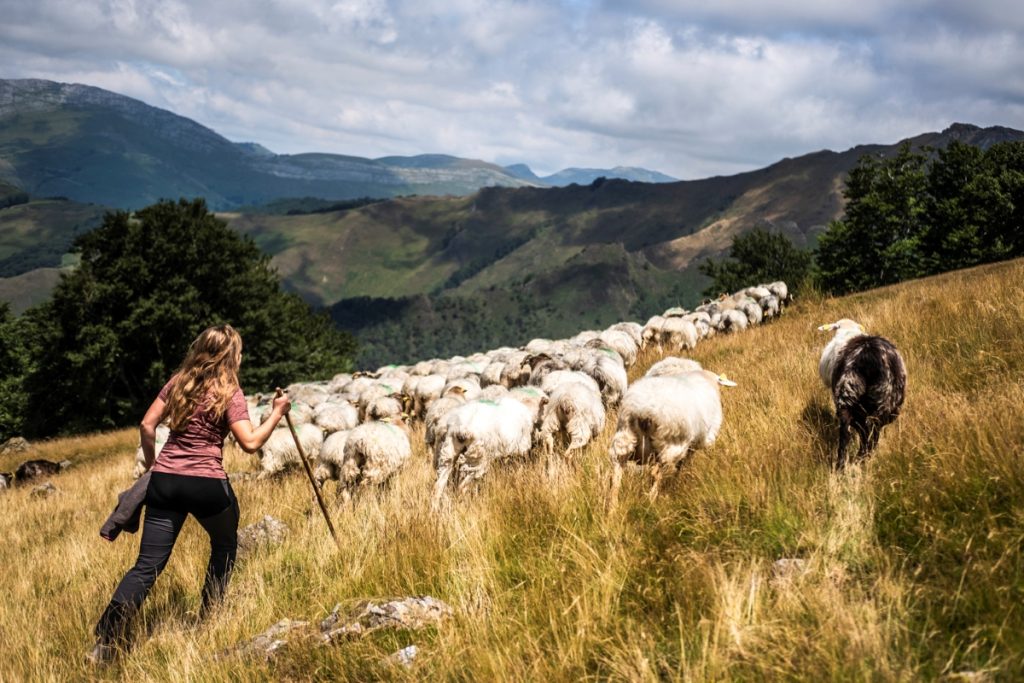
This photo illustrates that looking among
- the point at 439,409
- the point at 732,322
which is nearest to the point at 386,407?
the point at 439,409

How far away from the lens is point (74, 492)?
13148 mm

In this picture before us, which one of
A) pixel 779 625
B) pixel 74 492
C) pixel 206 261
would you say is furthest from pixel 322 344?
pixel 779 625

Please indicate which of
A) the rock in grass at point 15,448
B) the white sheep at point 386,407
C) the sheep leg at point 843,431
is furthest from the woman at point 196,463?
the rock in grass at point 15,448

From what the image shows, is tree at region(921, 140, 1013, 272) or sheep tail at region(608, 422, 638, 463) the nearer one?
sheep tail at region(608, 422, 638, 463)

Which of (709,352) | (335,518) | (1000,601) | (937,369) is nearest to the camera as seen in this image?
(1000,601)

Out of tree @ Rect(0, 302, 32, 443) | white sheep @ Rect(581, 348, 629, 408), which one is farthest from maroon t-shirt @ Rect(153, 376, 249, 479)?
tree @ Rect(0, 302, 32, 443)

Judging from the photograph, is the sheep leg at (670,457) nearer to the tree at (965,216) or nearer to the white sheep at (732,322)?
the white sheep at (732,322)

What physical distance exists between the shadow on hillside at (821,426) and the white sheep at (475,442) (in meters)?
Result: 3.54

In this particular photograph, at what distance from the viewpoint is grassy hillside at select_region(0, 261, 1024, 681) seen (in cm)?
296

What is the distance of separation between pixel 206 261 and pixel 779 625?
4260 centimetres

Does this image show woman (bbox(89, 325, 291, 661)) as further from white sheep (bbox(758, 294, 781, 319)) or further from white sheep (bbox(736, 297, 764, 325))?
white sheep (bbox(758, 294, 781, 319))

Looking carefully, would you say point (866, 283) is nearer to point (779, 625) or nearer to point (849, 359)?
point (849, 359)

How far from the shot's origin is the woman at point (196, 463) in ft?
15.0

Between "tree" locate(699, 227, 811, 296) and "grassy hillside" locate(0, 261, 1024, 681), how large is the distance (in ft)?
214
